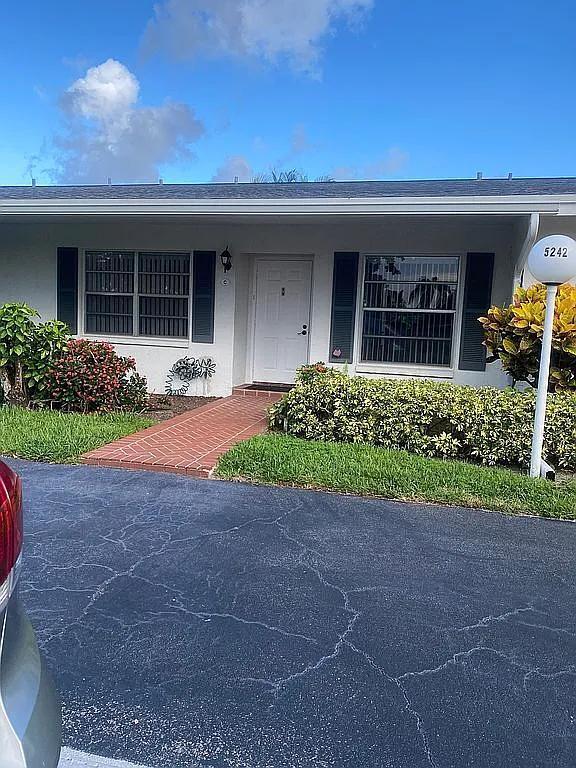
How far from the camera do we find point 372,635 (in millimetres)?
2840

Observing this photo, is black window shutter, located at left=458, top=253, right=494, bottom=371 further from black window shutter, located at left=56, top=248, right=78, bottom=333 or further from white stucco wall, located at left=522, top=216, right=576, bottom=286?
black window shutter, located at left=56, top=248, right=78, bottom=333

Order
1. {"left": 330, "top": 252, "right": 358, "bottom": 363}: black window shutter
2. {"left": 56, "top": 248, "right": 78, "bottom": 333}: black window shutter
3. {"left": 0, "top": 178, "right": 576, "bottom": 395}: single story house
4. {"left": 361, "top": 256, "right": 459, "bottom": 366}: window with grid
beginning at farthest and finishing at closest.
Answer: {"left": 56, "top": 248, "right": 78, "bottom": 333}: black window shutter, {"left": 330, "top": 252, "right": 358, "bottom": 363}: black window shutter, {"left": 361, "top": 256, "right": 459, "bottom": 366}: window with grid, {"left": 0, "top": 178, "right": 576, "bottom": 395}: single story house

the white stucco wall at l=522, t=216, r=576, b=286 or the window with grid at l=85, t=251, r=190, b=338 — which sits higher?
the white stucco wall at l=522, t=216, r=576, b=286

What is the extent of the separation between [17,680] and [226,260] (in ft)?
27.4

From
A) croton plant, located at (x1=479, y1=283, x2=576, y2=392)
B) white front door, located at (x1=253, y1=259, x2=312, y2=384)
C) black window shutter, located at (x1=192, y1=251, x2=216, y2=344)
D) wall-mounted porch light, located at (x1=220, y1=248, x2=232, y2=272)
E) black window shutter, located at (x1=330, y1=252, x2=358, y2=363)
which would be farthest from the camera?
white front door, located at (x1=253, y1=259, x2=312, y2=384)

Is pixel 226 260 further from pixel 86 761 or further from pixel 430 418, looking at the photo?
pixel 86 761

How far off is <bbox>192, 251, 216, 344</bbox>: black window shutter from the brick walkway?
1422 mm

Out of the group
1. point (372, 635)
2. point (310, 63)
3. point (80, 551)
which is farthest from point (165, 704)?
point (310, 63)

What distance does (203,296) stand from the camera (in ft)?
31.2

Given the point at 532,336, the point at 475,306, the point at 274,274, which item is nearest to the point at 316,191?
the point at 274,274

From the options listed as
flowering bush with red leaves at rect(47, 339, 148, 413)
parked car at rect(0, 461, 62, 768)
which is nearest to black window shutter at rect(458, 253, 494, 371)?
flowering bush with red leaves at rect(47, 339, 148, 413)

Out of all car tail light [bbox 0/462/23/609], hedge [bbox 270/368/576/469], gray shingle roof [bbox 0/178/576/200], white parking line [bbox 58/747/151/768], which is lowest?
white parking line [bbox 58/747/151/768]

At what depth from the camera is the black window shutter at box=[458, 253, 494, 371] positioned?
834 centimetres

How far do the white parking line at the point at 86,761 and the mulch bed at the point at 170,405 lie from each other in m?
5.82
